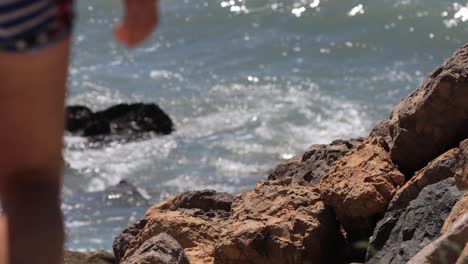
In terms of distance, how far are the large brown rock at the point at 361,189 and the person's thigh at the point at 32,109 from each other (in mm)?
2684

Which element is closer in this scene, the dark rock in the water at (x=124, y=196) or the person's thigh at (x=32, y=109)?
the person's thigh at (x=32, y=109)

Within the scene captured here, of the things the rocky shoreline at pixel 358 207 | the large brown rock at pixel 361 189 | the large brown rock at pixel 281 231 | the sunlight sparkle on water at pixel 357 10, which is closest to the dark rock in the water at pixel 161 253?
the rocky shoreline at pixel 358 207

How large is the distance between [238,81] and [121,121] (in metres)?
2.36

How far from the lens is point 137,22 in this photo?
2422mm

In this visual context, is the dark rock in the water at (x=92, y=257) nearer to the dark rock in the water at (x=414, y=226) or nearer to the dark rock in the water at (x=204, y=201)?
the dark rock in the water at (x=204, y=201)

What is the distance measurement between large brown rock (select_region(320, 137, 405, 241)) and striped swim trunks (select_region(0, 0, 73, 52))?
2.75m

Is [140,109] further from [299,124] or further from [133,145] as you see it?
[299,124]

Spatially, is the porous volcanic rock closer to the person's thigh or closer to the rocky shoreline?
the rocky shoreline

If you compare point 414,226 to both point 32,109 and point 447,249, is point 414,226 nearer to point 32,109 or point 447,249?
point 447,249

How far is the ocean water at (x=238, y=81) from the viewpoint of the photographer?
12812mm

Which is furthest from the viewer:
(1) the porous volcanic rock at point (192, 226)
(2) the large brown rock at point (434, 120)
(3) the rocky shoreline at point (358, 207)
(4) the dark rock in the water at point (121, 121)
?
(4) the dark rock in the water at point (121, 121)

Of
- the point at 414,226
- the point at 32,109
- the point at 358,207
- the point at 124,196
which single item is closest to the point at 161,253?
the point at 358,207

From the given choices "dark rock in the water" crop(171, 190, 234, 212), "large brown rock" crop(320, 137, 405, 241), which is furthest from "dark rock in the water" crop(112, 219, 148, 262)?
"large brown rock" crop(320, 137, 405, 241)

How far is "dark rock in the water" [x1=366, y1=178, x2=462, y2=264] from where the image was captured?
432 cm
